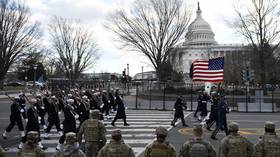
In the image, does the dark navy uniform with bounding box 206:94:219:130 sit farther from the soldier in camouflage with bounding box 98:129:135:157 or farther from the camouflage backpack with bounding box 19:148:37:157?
the camouflage backpack with bounding box 19:148:37:157

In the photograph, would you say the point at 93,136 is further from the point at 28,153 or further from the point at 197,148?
the point at 197,148

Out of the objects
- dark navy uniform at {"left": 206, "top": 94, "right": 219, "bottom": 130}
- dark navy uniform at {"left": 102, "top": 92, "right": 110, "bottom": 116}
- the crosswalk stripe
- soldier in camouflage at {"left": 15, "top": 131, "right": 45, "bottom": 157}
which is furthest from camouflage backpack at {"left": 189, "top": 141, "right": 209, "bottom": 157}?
dark navy uniform at {"left": 102, "top": 92, "right": 110, "bottom": 116}

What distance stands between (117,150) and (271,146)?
2885mm

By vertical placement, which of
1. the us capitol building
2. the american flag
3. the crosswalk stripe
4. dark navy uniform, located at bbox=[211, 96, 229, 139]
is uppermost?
the us capitol building

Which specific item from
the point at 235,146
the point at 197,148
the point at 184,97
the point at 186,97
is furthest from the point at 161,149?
the point at 186,97

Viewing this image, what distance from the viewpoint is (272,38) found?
48.8 meters

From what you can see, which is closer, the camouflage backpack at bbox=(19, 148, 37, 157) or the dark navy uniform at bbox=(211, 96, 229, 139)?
the camouflage backpack at bbox=(19, 148, 37, 157)

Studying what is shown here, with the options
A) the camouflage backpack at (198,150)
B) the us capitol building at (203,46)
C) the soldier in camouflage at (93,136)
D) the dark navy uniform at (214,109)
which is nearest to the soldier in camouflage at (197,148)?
the camouflage backpack at (198,150)

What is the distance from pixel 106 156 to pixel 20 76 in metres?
72.5

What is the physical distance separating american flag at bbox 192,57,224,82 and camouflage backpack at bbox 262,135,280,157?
15261mm

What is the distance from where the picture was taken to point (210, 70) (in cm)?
2392

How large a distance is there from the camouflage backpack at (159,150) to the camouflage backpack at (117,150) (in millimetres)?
442

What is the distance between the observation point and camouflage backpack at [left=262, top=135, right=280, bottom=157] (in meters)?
7.96

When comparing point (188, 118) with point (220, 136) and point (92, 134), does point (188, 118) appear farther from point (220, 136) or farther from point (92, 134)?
point (92, 134)
